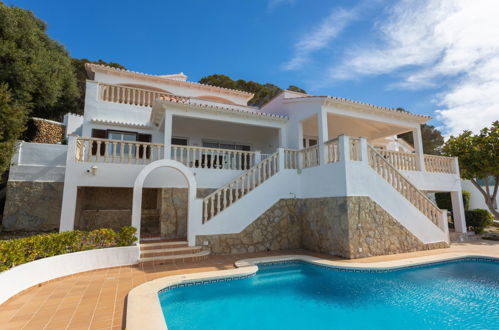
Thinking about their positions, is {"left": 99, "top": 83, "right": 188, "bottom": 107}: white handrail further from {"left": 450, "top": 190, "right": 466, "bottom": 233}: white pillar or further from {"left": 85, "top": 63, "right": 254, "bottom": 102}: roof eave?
{"left": 450, "top": 190, "right": 466, "bottom": 233}: white pillar

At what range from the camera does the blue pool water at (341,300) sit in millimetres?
4711

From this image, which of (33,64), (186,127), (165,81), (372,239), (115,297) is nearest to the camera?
(115,297)

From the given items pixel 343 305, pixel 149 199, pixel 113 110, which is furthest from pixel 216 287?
pixel 113 110

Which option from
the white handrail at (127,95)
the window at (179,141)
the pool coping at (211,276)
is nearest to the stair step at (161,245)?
the pool coping at (211,276)

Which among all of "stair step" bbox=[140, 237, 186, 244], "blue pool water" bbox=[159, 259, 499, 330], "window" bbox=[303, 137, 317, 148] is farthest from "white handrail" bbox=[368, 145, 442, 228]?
"stair step" bbox=[140, 237, 186, 244]

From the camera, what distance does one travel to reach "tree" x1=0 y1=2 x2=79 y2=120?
537 inches

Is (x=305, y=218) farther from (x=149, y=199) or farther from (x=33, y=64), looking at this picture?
(x=33, y=64)

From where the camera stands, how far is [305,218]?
10.8 m

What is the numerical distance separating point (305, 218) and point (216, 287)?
5420mm

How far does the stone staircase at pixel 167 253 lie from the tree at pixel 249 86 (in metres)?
22.9

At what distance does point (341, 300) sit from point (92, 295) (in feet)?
18.6

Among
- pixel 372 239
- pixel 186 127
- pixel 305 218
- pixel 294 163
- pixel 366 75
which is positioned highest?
pixel 366 75

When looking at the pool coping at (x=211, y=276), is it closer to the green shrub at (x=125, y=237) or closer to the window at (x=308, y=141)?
the green shrub at (x=125, y=237)

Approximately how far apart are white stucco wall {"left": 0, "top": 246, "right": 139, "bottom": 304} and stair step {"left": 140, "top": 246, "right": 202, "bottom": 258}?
14.0 inches
